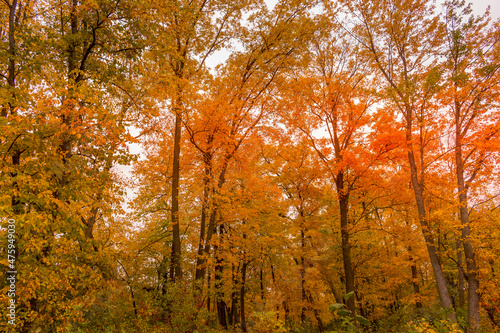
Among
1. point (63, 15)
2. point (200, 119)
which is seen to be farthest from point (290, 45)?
point (63, 15)

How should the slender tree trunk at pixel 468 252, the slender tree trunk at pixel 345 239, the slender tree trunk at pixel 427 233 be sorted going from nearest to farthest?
1. the slender tree trunk at pixel 468 252
2. the slender tree trunk at pixel 427 233
3. the slender tree trunk at pixel 345 239

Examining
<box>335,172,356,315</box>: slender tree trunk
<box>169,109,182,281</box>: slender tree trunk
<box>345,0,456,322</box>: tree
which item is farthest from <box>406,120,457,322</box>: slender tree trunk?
<box>169,109,182,281</box>: slender tree trunk

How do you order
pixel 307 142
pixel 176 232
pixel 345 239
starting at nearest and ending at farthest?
1. pixel 176 232
2. pixel 345 239
3. pixel 307 142

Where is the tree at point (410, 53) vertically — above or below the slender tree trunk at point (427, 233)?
above

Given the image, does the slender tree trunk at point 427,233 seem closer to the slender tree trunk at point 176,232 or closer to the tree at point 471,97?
the tree at point 471,97

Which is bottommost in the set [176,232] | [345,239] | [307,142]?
[345,239]

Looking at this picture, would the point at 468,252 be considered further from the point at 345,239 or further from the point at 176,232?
the point at 176,232

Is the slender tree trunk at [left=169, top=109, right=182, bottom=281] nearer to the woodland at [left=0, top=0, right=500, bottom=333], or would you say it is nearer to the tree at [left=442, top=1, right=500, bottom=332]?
the woodland at [left=0, top=0, right=500, bottom=333]

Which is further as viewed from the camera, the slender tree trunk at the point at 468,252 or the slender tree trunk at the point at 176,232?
the slender tree trunk at the point at 468,252

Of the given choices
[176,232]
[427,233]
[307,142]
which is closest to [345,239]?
[427,233]

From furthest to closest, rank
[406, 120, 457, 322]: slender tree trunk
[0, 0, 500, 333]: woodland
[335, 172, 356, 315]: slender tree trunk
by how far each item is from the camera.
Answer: [335, 172, 356, 315]: slender tree trunk → [406, 120, 457, 322]: slender tree trunk → [0, 0, 500, 333]: woodland

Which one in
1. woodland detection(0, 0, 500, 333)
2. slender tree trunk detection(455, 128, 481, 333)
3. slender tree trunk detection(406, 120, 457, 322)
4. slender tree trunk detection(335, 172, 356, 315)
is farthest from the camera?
slender tree trunk detection(335, 172, 356, 315)

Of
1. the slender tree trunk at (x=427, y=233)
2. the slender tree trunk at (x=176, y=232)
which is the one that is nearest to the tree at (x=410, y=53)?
the slender tree trunk at (x=427, y=233)

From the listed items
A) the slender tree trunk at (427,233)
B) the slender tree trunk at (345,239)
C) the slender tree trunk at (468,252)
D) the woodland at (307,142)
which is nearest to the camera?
the woodland at (307,142)
